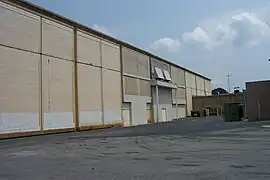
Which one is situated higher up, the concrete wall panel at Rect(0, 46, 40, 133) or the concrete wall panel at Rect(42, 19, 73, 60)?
the concrete wall panel at Rect(42, 19, 73, 60)

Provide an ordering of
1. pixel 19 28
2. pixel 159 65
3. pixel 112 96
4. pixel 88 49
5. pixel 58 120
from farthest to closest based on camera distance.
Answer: pixel 159 65 < pixel 112 96 < pixel 88 49 < pixel 58 120 < pixel 19 28

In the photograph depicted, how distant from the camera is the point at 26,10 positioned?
33906 millimetres

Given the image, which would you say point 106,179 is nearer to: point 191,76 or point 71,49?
point 71,49

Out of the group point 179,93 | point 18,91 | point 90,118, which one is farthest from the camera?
point 179,93

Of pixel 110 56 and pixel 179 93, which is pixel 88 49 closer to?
pixel 110 56

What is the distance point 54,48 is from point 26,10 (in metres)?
4.76

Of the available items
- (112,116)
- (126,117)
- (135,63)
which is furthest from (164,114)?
(112,116)

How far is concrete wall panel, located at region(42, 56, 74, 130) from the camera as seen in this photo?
3553 centimetres

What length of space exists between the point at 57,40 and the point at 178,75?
1854 inches

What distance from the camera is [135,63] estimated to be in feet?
194

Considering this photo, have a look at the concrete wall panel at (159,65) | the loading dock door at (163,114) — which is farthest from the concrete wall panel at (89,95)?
the loading dock door at (163,114)

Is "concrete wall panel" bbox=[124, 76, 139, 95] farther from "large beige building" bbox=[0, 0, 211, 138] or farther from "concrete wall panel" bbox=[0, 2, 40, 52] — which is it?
"concrete wall panel" bbox=[0, 2, 40, 52]

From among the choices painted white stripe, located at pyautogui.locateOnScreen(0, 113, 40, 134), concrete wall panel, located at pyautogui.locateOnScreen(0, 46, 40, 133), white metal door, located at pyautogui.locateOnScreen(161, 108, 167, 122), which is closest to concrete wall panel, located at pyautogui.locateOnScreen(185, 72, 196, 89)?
white metal door, located at pyautogui.locateOnScreen(161, 108, 167, 122)

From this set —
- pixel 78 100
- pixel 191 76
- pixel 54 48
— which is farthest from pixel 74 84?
pixel 191 76
